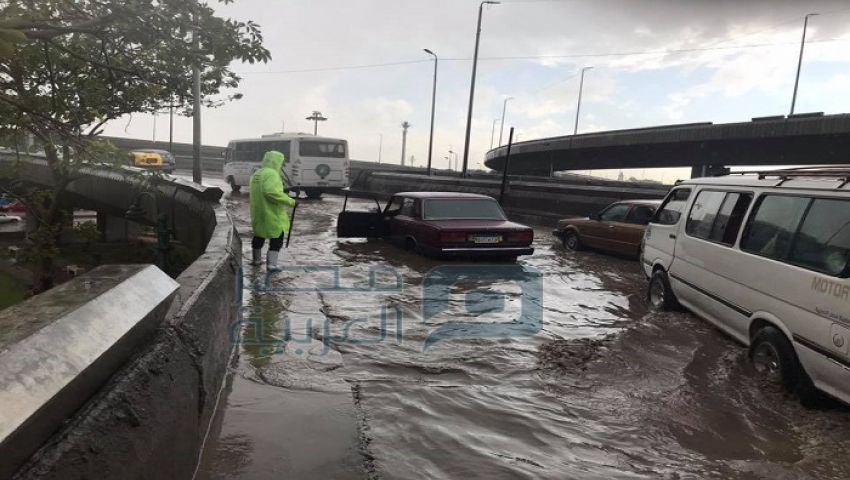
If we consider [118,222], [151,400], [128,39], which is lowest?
[118,222]

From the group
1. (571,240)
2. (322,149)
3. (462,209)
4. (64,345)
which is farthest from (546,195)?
(64,345)

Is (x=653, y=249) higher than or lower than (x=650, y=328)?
higher

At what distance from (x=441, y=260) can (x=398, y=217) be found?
5.30 ft

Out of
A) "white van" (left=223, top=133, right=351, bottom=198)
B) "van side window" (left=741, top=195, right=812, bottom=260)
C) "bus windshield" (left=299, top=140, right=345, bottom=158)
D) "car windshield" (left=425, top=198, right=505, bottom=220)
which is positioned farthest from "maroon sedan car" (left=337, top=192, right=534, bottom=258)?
"bus windshield" (left=299, top=140, right=345, bottom=158)

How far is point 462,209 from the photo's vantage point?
10406 millimetres

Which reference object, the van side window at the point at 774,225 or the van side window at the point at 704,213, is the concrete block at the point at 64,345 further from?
the van side window at the point at 704,213

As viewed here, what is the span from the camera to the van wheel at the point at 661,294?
7.14 metres

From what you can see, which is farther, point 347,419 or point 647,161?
point 647,161

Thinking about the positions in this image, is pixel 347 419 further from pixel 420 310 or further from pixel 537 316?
pixel 537 316

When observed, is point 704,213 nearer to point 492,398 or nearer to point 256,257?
point 492,398

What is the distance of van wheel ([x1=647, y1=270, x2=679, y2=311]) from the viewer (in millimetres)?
7143

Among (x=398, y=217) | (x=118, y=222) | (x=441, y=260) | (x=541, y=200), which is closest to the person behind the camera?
(x=441, y=260)

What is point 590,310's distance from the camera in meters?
A: 7.36

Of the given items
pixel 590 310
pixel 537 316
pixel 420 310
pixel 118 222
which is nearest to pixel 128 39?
pixel 420 310
